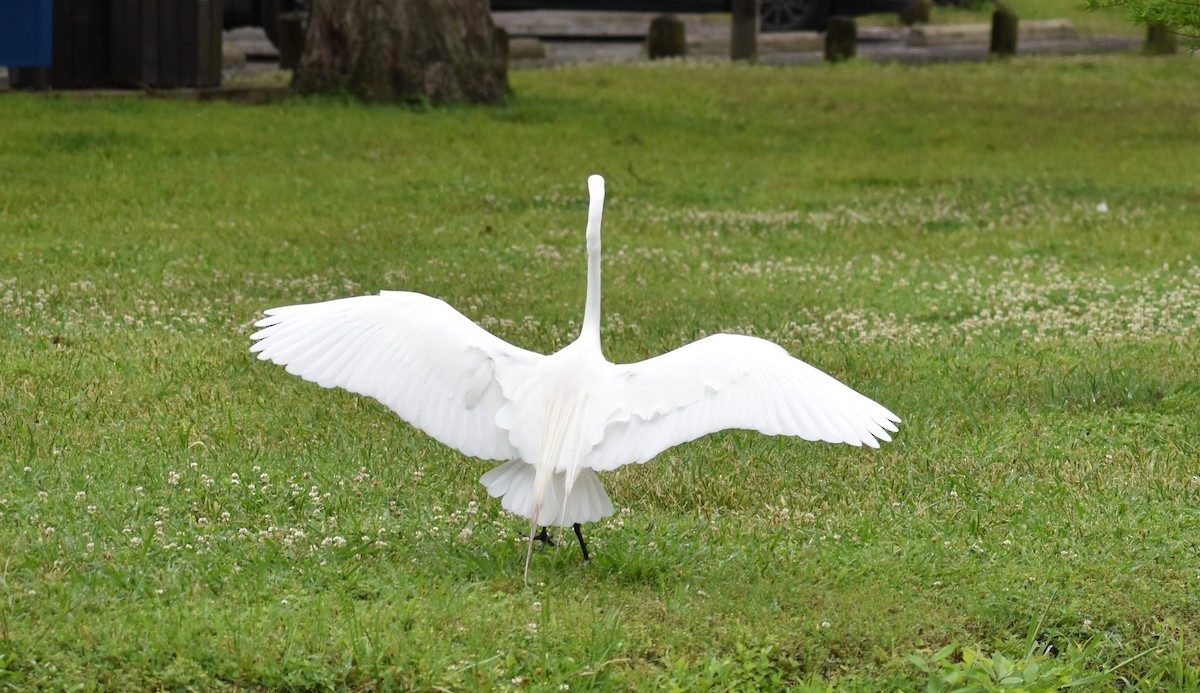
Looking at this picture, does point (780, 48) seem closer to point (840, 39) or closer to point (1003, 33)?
point (840, 39)

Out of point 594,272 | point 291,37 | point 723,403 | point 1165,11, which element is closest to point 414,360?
point 594,272

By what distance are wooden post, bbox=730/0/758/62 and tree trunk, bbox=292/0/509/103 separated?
10.3 m

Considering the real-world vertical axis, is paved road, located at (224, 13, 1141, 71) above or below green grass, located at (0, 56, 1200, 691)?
above

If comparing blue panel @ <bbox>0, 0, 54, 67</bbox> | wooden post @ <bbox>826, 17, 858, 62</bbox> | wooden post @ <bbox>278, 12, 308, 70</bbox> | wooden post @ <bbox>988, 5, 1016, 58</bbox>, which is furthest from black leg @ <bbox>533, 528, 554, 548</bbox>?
wooden post @ <bbox>988, 5, 1016, 58</bbox>

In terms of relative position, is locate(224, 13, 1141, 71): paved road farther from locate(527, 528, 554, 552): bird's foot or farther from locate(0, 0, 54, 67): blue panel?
locate(527, 528, 554, 552): bird's foot

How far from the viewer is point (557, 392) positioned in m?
4.73

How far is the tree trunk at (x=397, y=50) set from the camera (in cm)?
1769

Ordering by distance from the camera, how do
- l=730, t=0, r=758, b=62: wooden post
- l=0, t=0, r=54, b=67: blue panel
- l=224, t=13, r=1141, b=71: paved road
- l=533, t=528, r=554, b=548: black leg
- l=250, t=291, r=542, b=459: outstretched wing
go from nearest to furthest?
l=250, t=291, r=542, b=459: outstretched wing, l=533, t=528, r=554, b=548: black leg, l=0, t=0, r=54, b=67: blue panel, l=224, t=13, r=1141, b=71: paved road, l=730, t=0, r=758, b=62: wooden post

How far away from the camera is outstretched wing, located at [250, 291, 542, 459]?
16.0ft

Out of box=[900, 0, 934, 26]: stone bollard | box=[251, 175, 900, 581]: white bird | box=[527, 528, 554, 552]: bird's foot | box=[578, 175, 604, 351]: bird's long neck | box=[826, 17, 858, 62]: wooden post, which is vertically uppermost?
box=[900, 0, 934, 26]: stone bollard

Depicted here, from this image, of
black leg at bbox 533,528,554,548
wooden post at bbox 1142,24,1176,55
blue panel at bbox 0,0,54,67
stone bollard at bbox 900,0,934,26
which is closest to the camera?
black leg at bbox 533,528,554,548

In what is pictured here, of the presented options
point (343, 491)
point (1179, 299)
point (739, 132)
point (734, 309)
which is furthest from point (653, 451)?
point (739, 132)

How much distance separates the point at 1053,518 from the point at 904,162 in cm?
1089

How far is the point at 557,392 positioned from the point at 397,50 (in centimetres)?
1377
